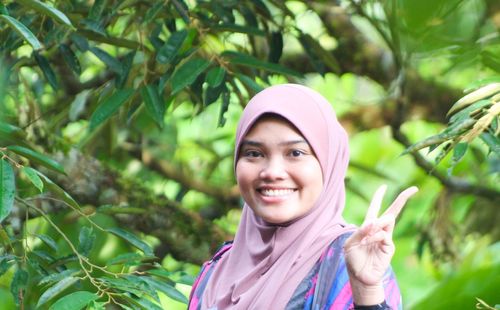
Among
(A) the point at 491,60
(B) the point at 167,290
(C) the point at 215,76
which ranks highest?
(A) the point at 491,60

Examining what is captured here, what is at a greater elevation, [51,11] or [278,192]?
[51,11]

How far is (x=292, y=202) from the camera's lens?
162 centimetres

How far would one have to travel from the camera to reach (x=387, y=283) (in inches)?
58.5

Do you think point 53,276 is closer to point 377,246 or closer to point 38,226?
point 377,246

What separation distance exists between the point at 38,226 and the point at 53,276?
3.54ft

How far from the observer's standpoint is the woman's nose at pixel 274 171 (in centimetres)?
163

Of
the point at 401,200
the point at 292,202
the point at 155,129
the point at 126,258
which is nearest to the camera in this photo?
the point at 401,200

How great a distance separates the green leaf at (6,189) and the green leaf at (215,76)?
70 cm

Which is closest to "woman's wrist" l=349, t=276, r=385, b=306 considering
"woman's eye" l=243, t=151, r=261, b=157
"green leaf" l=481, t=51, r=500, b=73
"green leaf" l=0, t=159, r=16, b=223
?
"woman's eye" l=243, t=151, r=261, b=157

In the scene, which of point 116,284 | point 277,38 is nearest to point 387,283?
point 116,284

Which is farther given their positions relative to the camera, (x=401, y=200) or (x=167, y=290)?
(x=167, y=290)

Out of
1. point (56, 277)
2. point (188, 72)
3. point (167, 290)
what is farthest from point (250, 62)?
point (56, 277)

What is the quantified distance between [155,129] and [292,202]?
7.07ft

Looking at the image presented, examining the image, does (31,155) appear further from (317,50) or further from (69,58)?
(317,50)
